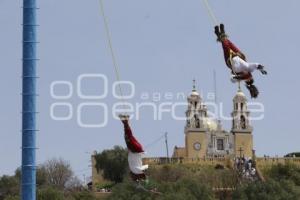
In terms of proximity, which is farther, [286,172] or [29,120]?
[286,172]

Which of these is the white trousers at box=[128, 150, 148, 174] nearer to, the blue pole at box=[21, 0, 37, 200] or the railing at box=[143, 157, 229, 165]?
the blue pole at box=[21, 0, 37, 200]

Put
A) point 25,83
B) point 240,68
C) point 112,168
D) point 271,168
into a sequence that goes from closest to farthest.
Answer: point 240,68, point 25,83, point 271,168, point 112,168

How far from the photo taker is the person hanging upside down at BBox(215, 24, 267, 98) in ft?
65.4

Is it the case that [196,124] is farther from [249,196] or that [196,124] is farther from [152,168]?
[249,196]

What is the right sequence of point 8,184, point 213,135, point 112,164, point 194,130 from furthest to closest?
1. point 213,135
2. point 194,130
3. point 8,184
4. point 112,164

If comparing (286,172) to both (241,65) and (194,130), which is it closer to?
(194,130)

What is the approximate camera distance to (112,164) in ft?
324

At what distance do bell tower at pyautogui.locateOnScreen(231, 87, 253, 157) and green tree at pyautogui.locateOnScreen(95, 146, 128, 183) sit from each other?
12210 mm

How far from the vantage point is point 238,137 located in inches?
4112

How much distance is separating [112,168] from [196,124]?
10571 mm

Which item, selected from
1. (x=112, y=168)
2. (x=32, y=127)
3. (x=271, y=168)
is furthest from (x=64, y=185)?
(x=32, y=127)

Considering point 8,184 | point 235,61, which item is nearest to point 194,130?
point 8,184

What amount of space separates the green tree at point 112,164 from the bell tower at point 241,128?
40.1 feet

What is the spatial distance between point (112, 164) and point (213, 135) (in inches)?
550
